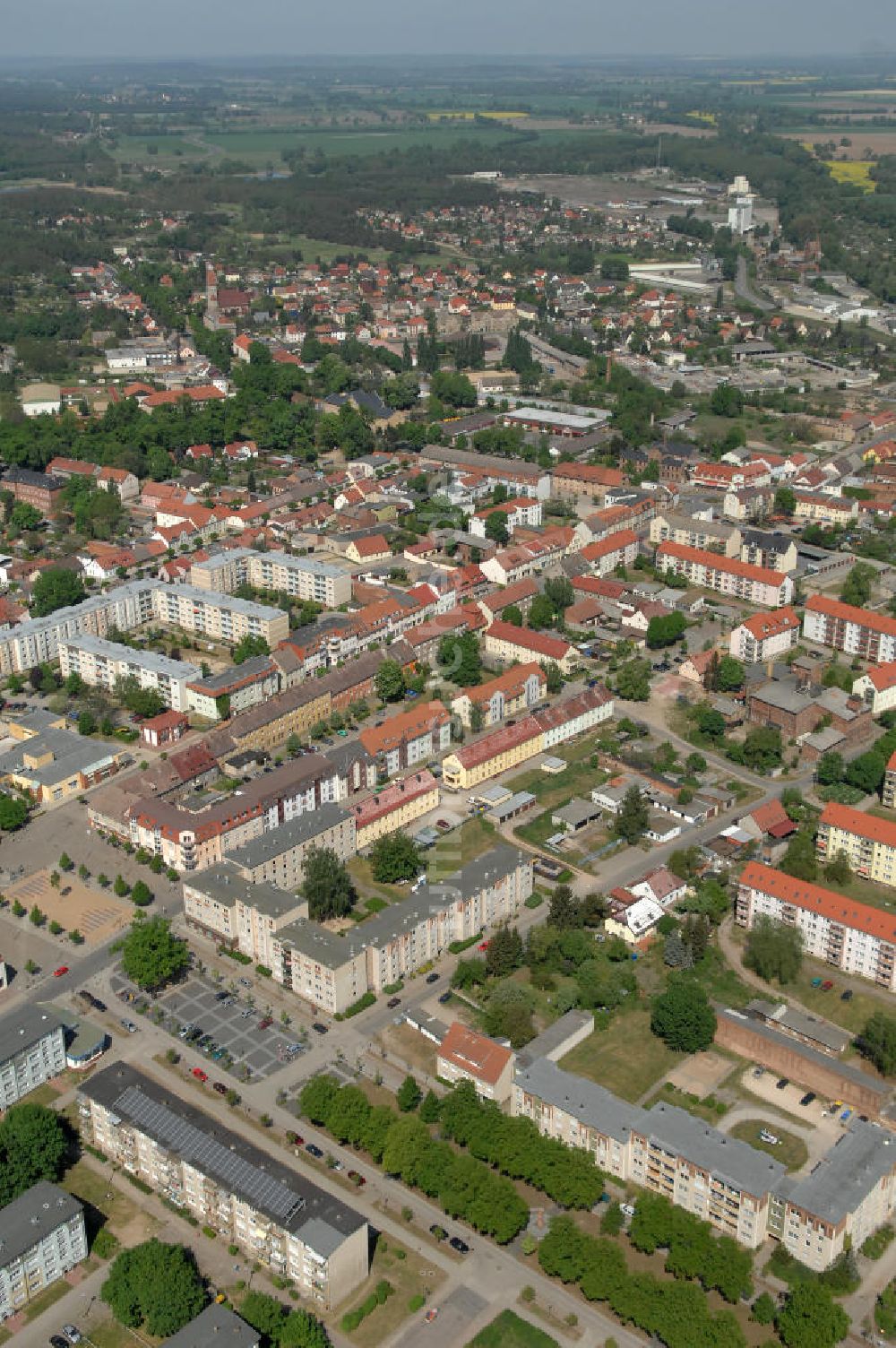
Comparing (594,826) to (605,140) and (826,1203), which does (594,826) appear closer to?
(826,1203)

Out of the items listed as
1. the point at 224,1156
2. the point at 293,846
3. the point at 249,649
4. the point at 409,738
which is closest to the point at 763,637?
the point at 409,738

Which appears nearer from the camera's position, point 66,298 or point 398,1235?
point 398,1235

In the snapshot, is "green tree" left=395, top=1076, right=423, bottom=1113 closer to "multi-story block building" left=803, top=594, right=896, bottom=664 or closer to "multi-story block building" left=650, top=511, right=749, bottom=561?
"multi-story block building" left=803, top=594, right=896, bottom=664

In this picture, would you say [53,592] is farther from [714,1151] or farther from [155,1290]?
[714,1151]

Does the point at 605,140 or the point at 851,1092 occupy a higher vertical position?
the point at 605,140

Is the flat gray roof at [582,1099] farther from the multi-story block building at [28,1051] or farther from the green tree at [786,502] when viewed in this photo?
the green tree at [786,502]

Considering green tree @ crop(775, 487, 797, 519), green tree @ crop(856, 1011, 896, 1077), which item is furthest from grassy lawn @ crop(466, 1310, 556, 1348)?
green tree @ crop(775, 487, 797, 519)

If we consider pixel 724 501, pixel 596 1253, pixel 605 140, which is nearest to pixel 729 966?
pixel 596 1253
